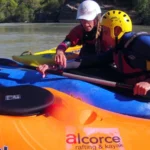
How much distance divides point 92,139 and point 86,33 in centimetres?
138

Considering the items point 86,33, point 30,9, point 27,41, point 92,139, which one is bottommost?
point 30,9

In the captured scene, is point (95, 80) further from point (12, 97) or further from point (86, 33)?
point (86, 33)

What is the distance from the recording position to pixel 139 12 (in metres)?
39.1

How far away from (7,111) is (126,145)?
2.22 ft

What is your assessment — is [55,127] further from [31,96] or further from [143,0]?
[143,0]

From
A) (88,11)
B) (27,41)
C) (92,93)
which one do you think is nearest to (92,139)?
(92,93)

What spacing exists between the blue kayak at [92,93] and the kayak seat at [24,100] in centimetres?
32

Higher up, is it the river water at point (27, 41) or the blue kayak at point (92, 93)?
the blue kayak at point (92, 93)

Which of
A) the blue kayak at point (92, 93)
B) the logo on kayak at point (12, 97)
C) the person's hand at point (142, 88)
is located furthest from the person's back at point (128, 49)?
the logo on kayak at point (12, 97)

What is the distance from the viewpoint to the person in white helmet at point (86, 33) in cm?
301

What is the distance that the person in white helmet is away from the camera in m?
3.01

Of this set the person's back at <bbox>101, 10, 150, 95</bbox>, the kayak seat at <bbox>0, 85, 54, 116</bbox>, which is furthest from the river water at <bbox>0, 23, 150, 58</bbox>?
the kayak seat at <bbox>0, 85, 54, 116</bbox>

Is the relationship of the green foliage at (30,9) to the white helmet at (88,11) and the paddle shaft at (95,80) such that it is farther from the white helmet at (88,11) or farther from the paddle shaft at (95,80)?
the paddle shaft at (95,80)

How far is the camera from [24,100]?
216cm
